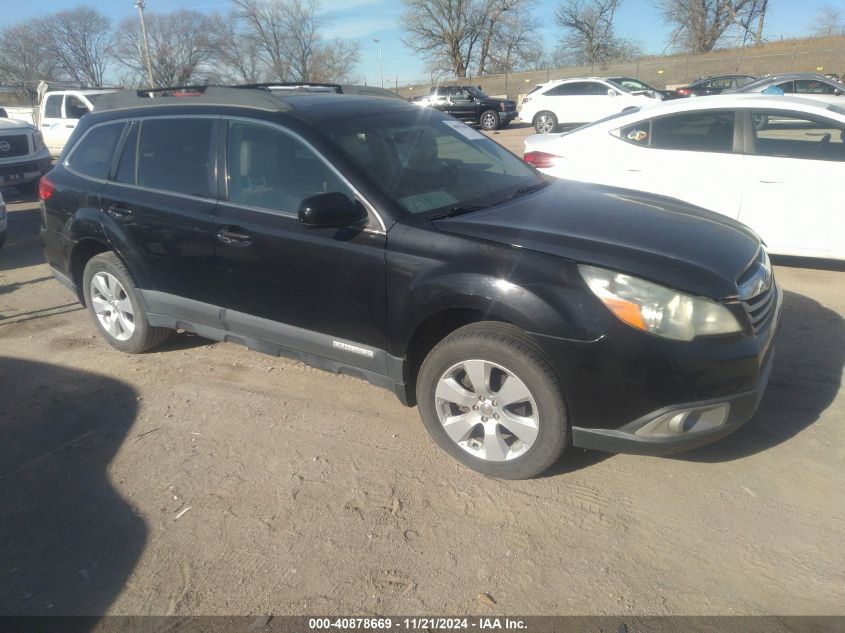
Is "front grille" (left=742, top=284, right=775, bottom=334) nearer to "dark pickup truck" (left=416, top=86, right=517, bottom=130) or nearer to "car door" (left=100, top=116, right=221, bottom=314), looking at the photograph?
"car door" (left=100, top=116, right=221, bottom=314)

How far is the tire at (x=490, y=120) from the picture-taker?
81.7ft

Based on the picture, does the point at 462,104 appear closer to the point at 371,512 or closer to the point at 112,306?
the point at 112,306

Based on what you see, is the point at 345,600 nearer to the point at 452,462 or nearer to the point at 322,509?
the point at 322,509

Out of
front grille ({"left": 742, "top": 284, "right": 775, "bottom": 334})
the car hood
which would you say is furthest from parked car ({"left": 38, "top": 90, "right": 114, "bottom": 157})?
front grille ({"left": 742, "top": 284, "right": 775, "bottom": 334})

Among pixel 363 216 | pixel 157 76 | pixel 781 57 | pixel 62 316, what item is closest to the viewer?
pixel 363 216

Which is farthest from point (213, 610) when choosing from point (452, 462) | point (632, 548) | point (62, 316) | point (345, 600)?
point (62, 316)

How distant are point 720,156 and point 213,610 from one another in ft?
18.5

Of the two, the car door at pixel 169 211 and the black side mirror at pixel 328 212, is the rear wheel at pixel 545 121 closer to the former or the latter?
the car door at pixel 169 211

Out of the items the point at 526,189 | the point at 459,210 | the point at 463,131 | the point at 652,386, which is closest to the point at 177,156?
the point at 463,131

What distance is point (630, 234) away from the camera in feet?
10.5

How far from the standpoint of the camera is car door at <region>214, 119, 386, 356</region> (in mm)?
3438

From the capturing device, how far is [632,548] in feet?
9.11

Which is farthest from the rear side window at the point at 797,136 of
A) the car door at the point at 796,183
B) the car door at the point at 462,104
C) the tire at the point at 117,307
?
the car door at the point at 462,104

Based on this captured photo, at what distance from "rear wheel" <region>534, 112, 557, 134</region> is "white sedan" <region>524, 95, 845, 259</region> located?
1496 centimetres
